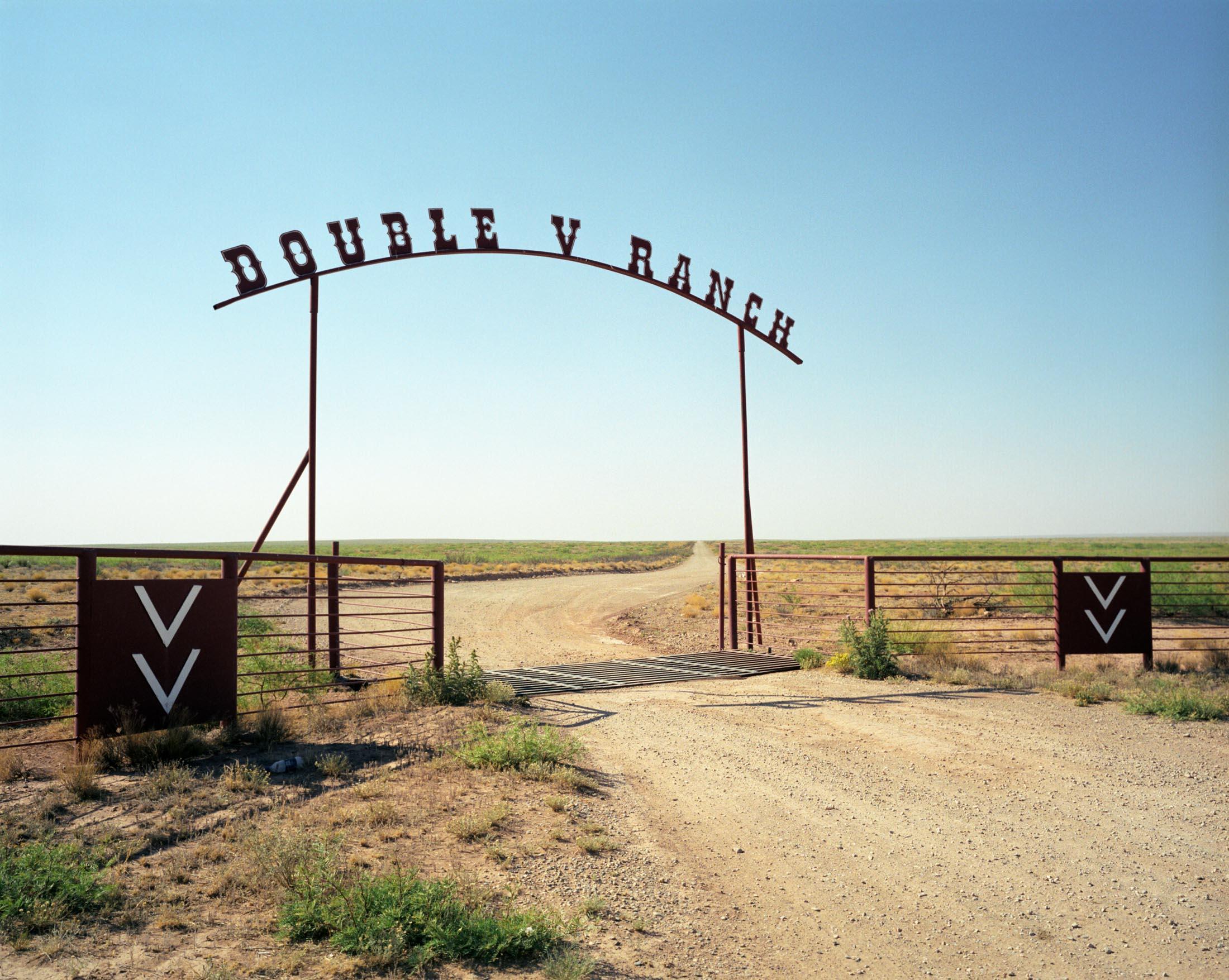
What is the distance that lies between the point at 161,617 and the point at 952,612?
20861 millimetres

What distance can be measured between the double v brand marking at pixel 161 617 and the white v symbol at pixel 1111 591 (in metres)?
12.6

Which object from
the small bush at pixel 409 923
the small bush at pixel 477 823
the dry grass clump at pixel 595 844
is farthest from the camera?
the small bush at pixel 477 823

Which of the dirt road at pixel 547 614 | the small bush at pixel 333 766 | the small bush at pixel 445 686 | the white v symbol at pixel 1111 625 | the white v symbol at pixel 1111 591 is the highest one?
the white v symbol at pixel 1111 591

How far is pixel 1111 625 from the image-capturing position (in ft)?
45.0

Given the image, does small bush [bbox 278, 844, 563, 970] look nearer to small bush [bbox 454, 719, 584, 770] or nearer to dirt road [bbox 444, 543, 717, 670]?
small bush [bbox 454, 719, 584, 770]

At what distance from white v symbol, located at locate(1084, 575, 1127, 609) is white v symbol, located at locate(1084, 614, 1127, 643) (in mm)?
53

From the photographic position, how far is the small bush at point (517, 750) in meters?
7.79

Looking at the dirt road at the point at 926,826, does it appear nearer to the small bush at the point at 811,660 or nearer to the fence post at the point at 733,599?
the small bush at the point at 811,660

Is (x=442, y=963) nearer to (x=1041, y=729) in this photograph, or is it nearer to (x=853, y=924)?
(x=853, y=924)

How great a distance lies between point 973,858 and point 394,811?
4073mm

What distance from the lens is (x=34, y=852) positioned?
5090mm

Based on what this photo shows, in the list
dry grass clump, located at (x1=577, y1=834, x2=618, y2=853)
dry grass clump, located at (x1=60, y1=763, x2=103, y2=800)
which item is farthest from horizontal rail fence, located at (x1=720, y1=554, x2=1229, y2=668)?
dry grass clump, located at (x1=60, y1=763, x2=103, y2=800)

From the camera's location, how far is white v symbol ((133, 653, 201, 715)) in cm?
819

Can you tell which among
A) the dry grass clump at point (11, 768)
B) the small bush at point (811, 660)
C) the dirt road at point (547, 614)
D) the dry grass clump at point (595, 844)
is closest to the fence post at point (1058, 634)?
the small bush at point (811, 660)
